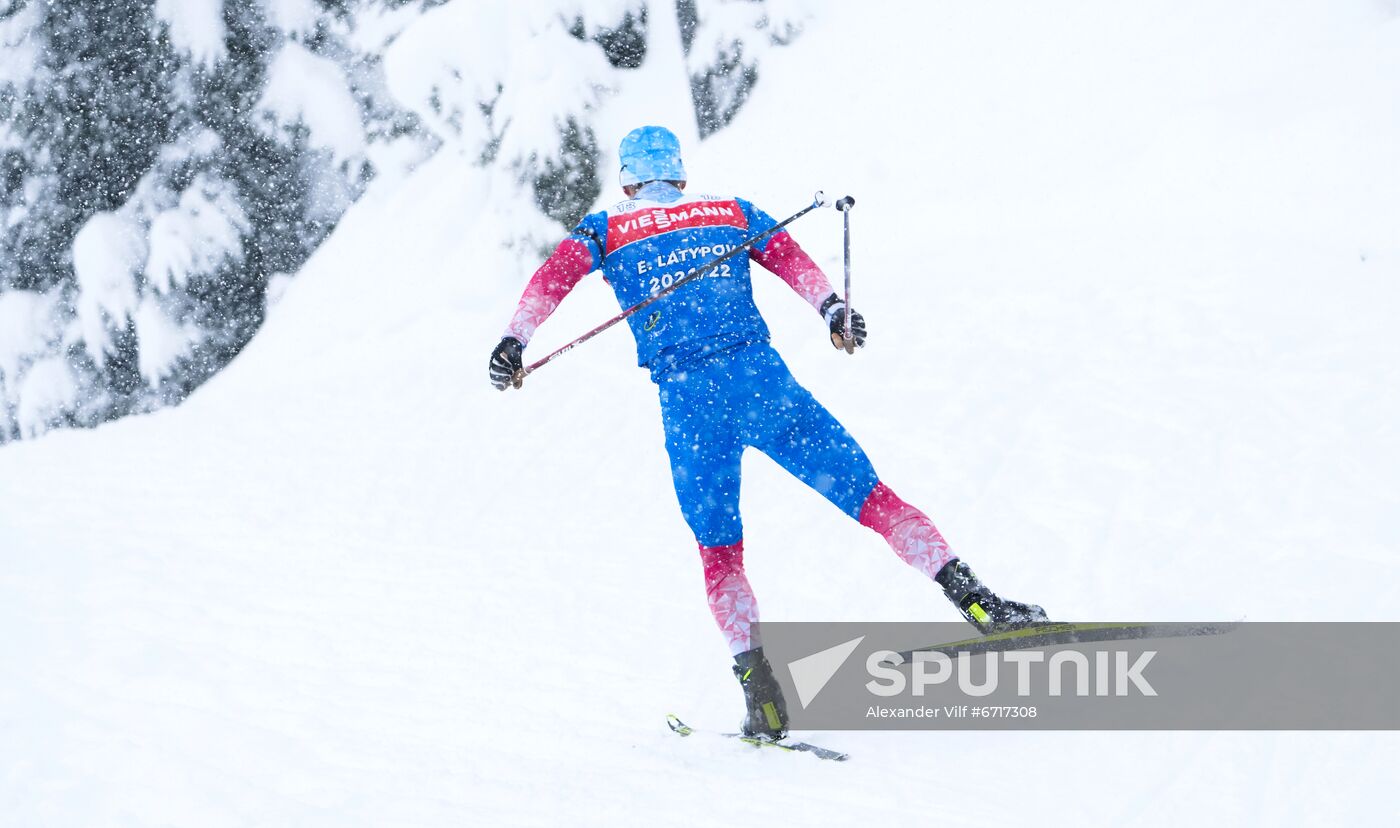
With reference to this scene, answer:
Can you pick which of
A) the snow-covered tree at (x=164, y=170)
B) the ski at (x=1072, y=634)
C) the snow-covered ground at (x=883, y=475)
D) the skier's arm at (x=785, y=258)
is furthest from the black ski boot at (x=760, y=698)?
the snow-covered tree at (x=164, y=170)

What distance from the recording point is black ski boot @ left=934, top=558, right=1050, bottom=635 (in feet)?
9.76

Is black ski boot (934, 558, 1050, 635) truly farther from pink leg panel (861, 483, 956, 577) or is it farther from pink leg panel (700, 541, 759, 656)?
pink leg panel (700, 541, 759, 656)

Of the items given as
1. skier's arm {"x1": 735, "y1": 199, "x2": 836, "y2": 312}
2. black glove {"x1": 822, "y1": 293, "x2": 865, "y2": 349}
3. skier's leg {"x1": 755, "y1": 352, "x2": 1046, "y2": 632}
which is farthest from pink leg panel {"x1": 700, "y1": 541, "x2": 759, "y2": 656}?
skier's arm {"x1": 735, "y1": 199, "x2": 836, "y2": 312}

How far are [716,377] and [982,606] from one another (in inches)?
43.7

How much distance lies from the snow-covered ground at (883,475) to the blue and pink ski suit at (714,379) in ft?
2.25

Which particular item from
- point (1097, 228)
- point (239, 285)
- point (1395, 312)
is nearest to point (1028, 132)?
point (1097, 228)

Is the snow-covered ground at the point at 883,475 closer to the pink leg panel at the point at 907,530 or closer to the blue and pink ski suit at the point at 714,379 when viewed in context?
the pink leg panel at the point at 907,530

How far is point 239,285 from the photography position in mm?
14430

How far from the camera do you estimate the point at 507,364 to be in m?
3.33

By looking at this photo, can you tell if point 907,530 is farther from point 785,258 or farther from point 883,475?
point 883,475

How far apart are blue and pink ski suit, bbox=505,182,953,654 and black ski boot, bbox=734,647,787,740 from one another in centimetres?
6

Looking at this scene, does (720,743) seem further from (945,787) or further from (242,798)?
(242,798)

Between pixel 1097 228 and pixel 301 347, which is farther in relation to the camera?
pixel 301 347

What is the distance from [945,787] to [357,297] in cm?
1159
